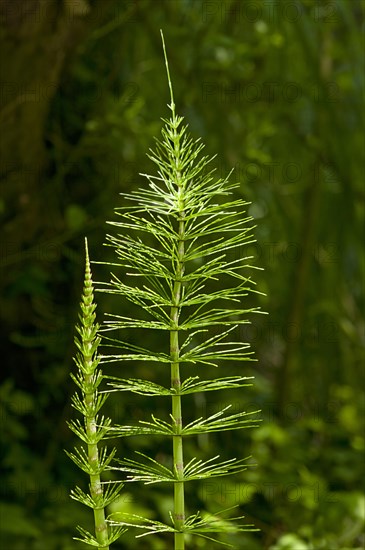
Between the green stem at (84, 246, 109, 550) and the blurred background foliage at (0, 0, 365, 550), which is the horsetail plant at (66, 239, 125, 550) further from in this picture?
the blurred background foliage at (0, 0, 365, 550)

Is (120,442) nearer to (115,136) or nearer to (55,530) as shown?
(55,530)

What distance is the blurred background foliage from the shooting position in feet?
6.18

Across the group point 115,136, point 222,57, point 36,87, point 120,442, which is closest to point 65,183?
point 115,136

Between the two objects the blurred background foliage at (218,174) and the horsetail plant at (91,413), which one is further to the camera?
the blurred background foliage at (218,174)

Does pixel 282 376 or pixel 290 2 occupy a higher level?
pixel 290 2

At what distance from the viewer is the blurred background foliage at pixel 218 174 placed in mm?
1884

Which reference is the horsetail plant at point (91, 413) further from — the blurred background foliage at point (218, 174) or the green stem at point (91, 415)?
the blurred background foliage at point (218, 174)

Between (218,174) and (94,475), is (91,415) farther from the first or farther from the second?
(218,174)

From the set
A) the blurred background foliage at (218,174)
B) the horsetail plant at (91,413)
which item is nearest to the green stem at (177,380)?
the horsetail plant at (91,413)

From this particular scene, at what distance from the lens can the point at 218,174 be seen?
207 cm

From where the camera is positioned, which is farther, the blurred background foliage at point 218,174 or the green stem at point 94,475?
the blurred background foliage at point 218,174

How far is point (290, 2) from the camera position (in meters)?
2.08

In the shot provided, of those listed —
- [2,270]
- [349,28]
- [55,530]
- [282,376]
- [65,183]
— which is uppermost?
[349,28]

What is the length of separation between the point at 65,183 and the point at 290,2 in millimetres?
724
